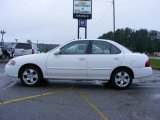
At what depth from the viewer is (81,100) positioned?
1003 centimetres

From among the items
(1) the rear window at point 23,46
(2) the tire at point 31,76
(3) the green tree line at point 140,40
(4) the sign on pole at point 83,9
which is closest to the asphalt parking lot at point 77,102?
(2) the tire at point 31,76

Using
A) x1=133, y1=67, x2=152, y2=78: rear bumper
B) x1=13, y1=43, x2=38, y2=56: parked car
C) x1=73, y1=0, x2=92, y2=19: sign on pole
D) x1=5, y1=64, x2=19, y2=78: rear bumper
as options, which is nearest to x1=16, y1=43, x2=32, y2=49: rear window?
x1=13, y1=43, x2=38, y2=56: parked car

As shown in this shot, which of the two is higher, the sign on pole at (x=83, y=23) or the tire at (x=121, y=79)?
the sign on pole at (x=83, y=23)

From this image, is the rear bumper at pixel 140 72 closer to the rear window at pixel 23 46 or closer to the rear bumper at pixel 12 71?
the rear bumper at pixel 12 71

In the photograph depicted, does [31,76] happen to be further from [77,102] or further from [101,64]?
[77,102]

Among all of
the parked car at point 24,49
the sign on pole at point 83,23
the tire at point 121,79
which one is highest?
the sign on pole at point 83,23

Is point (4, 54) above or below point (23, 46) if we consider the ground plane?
below

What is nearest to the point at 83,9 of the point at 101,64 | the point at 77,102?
the point at 101,64

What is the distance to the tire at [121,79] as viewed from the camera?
12.5 metres

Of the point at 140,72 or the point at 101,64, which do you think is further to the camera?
the point at 140,72

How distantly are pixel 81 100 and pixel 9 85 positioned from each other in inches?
138

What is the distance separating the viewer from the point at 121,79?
41.0 ft

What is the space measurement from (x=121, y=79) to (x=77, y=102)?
3.14 meters

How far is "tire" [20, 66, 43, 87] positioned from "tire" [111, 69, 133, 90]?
2.26 m
